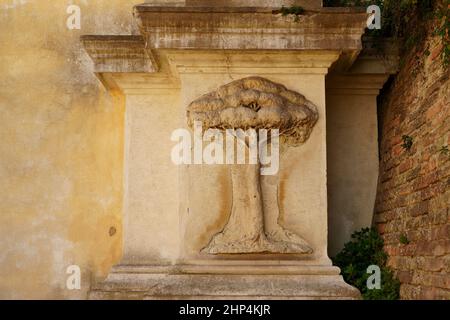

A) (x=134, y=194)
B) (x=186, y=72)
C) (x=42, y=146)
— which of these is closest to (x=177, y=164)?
(x=134, y=194)

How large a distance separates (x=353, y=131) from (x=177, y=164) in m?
2.05

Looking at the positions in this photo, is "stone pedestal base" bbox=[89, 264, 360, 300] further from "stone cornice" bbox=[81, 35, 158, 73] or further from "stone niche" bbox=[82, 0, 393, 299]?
"stone cornice" bbox=[81, 35, 158, 73]

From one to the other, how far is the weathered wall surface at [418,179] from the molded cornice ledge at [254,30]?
820mm

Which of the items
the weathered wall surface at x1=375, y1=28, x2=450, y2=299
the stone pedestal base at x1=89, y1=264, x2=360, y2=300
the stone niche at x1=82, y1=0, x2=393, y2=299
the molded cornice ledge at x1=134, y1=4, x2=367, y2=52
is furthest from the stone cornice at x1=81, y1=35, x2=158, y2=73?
the weathered wall surface at x1=375, y1=28, x2=450, y2=299

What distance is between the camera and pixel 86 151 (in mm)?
8039

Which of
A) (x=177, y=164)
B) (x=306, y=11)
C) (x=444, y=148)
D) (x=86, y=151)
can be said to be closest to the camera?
(x=444, y=148)

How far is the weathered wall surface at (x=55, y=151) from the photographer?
7891 mm

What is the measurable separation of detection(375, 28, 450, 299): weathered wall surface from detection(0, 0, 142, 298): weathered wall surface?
304 centimetres

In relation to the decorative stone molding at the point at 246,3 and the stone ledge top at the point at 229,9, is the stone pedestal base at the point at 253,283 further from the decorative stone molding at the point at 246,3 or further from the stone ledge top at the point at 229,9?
the decorative stone molding at the point at 246,3

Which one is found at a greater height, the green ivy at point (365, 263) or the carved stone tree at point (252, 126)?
the carved stone tree at point (252, 126)

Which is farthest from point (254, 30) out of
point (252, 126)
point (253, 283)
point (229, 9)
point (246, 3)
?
point (253, 283)

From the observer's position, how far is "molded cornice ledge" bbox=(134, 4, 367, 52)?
21.8 ft

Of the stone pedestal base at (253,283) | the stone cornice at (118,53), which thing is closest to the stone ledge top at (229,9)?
the stone cornice at (118,53)

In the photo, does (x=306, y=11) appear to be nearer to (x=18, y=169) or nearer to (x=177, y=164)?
(x=177, y=164)
